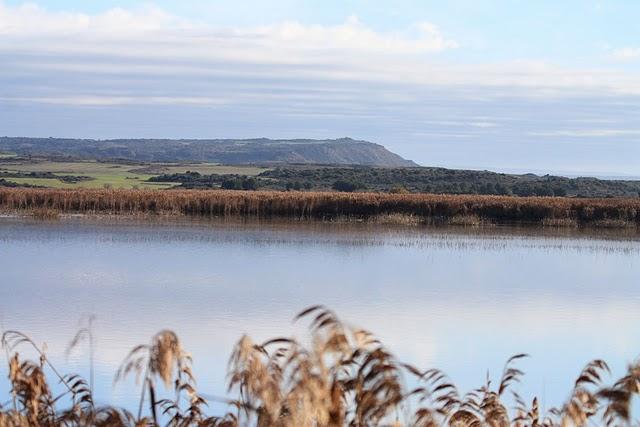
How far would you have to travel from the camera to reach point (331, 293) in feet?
55.1

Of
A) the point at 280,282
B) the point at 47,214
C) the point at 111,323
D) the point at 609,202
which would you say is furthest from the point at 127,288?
the point at 609,202

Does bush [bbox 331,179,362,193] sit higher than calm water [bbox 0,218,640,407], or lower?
higher

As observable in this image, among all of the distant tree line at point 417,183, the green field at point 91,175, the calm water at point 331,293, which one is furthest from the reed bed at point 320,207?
the distant tree line at point 417,183

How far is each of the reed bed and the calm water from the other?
27.7 feet

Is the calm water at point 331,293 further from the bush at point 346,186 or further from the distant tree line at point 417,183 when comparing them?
the bush at point 346,186

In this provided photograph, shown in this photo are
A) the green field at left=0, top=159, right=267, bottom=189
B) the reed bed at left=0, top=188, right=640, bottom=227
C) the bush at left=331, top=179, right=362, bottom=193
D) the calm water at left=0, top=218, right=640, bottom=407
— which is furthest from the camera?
the bush at left=331, top=179, right=362, bottom=193

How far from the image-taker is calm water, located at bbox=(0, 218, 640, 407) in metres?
11.3

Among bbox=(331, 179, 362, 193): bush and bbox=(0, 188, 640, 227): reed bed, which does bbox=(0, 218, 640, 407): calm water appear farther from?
bbox=(331, 179, 362, 193): bush

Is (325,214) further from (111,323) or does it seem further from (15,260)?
(111,323)

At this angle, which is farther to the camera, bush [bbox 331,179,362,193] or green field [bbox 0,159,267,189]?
bush [bbox 331,179,362,193]

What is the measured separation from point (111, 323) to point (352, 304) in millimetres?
4127

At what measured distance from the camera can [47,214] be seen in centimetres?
3625

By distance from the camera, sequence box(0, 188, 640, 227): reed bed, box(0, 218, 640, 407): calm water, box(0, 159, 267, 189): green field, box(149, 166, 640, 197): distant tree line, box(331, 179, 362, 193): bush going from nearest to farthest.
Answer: box(0, 218, 640, 407): calm water < box(0, 188, 640, 227): reed bed < box(0, 159, 267, 189): green field < box(149, 166, 640, 197): distant tree line < box(331, 179, 362, 193): bush

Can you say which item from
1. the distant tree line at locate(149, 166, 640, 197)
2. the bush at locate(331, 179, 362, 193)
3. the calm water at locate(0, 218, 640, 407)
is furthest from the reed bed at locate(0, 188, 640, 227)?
the bush at locate(331, 179, 362, 193)
